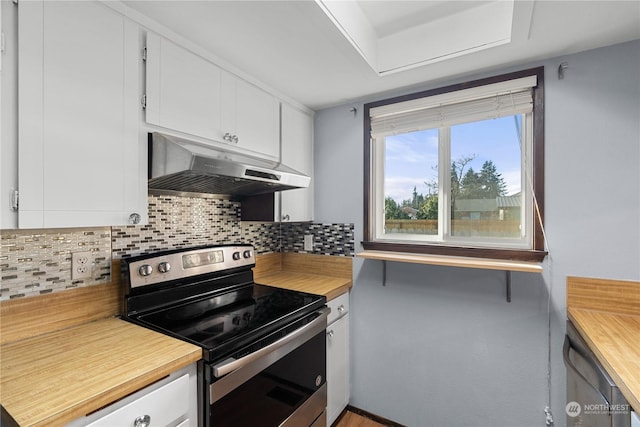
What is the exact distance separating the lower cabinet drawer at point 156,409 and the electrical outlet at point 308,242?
1.38 m

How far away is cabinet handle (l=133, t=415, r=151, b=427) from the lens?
2.85ft

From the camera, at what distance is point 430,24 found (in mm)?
1607

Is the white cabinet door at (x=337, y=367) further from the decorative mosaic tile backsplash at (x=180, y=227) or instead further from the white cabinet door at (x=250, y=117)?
the white cabinet door at (x=250, y=117)

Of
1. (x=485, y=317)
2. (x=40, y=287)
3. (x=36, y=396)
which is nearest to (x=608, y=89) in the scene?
(x=485, y=317)

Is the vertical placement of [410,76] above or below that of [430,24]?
below

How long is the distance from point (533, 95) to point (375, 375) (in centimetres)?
197

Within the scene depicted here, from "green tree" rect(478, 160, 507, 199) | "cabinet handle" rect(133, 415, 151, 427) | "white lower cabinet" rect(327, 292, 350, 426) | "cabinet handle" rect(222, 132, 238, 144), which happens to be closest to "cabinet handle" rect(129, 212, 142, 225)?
"cabinet handle" rect(222, 132, 238, 144)

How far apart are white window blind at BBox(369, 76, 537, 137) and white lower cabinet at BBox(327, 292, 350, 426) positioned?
48.6 inches

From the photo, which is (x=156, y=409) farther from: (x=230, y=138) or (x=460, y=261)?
(x=460, y=261)

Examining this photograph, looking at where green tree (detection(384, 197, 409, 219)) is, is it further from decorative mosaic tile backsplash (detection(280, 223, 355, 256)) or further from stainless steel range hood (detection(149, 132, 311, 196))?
stainless steel range hood (detection(149, 132, 311, 196))

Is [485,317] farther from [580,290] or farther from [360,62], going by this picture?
[360,62]

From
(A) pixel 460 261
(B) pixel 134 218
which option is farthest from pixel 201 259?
(A) pixel 460 261

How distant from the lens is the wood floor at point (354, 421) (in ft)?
6.49

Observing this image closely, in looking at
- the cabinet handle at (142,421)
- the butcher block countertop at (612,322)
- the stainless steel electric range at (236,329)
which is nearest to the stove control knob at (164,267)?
the stainless steel electric range at (236,329)
